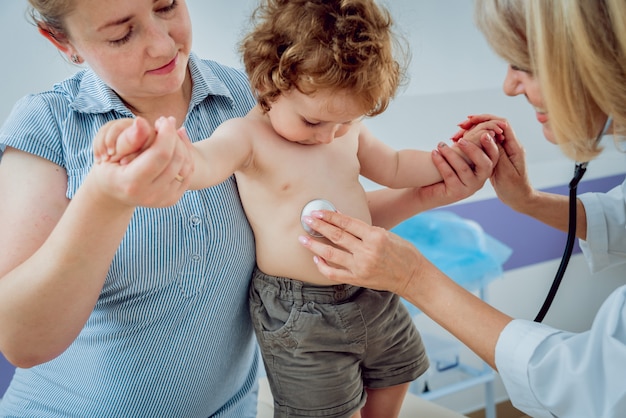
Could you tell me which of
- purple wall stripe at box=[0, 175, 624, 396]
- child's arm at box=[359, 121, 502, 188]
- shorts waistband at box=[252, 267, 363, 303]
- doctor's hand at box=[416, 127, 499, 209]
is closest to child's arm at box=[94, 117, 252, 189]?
shorts waistband at box=[252, 267, 363, 303]

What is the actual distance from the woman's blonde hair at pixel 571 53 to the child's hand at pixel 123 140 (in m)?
0.66

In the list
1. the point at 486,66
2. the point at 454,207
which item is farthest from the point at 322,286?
the point at 486,66

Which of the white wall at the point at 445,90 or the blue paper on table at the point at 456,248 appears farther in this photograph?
the blue paper on table at the point at 456,248

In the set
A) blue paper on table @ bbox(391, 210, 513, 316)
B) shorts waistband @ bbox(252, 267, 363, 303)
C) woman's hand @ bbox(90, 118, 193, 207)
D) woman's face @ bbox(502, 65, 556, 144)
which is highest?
woman's face @ bbox(502, 65, 556, 144)

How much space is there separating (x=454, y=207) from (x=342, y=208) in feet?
5.27

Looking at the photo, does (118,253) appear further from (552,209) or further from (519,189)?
(552,209)

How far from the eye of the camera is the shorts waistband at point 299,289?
1281 millimetres

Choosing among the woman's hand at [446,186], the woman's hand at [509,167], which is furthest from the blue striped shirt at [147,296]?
the woman's hand at [509,167]

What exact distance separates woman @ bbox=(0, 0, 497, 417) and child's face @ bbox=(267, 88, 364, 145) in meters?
0.14

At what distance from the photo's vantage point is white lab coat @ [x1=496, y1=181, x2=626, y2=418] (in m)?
1.08

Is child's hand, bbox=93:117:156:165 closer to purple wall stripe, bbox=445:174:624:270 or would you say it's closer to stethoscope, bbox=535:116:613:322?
stethoscope, bbox=535:116:613:322

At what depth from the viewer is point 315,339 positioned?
1266 millimetres

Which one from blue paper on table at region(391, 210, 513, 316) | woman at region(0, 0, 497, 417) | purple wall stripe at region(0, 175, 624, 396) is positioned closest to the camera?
woman at region(0, 0, 497, 417)

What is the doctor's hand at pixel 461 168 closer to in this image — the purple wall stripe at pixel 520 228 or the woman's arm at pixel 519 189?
the woman's arm at pixel 519 189
